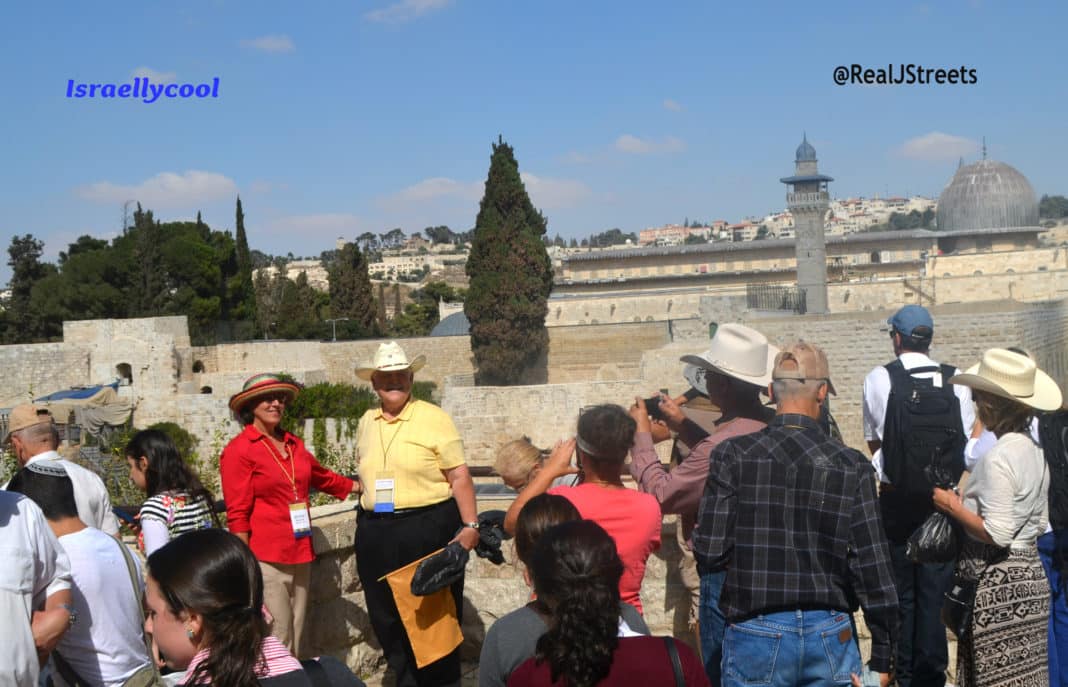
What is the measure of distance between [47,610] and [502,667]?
114 centimetres

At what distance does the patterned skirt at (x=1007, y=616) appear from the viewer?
3.07 m

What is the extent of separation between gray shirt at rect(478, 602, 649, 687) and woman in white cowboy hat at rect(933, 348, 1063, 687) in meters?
1.41

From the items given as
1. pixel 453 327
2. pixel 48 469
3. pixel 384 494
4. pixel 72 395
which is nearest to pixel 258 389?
pixel 384 494

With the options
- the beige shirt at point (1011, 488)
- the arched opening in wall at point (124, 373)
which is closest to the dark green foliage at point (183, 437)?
the arched opening in wall at point (124, 373)

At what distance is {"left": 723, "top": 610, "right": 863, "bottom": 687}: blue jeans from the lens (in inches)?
104

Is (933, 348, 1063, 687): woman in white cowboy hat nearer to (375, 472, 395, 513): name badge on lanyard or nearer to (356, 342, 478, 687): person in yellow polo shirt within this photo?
(356, 342, 478, 687): person in yellow polo shirt

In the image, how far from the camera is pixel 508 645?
7.39 feet

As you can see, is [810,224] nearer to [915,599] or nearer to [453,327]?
[453,327]

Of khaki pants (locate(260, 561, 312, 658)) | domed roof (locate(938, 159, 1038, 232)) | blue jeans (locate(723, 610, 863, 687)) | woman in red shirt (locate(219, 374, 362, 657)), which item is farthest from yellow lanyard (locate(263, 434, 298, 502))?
domed roof (locate(938, 159, 1038, 232))

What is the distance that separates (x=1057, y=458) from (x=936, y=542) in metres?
0.56

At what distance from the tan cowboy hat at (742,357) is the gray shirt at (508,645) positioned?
1.22 m

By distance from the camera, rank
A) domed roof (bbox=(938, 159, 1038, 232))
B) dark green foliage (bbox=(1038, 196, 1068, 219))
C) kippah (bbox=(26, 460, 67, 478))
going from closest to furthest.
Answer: kippah (bbox=(26, 460, 67, 478))
domed roof (bbox=(938, 159, 1038, 232))
dark green foliage (bbox=(1038, 196, 1068, 219))

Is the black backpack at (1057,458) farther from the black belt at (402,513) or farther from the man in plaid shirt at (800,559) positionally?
the black belt at (402,513)

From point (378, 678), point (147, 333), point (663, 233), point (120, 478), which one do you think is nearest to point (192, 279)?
point (147, 333)
